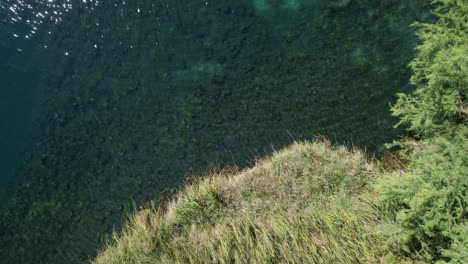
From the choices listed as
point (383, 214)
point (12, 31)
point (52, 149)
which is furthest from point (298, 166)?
point (12, 31)

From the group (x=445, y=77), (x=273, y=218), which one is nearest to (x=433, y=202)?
(x=445, y=77)

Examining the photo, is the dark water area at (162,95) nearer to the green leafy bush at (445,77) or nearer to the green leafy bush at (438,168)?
the green leafy bush at (445,77)

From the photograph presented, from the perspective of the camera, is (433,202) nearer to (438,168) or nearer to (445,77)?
(438,168)

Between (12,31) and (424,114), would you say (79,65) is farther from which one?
(424,114)

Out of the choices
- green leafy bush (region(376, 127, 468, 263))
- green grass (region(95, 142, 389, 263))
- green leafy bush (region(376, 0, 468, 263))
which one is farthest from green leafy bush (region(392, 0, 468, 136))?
green grass (region(95, 142, 389, 263))

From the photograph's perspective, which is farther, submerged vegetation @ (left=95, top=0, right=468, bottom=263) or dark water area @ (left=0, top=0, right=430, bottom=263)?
dark water area @ (left=0, top=0, right=430, bottom=263)

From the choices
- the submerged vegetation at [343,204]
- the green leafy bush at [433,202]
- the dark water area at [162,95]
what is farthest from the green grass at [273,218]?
the dark water area at [162,95]

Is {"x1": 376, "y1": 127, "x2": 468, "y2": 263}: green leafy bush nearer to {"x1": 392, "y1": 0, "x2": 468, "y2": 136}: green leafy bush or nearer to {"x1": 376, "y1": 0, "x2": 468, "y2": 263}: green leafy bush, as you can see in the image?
{"x1": 376, "y1": 0, "x2": 468, "y2": 263}: green leafy bush
